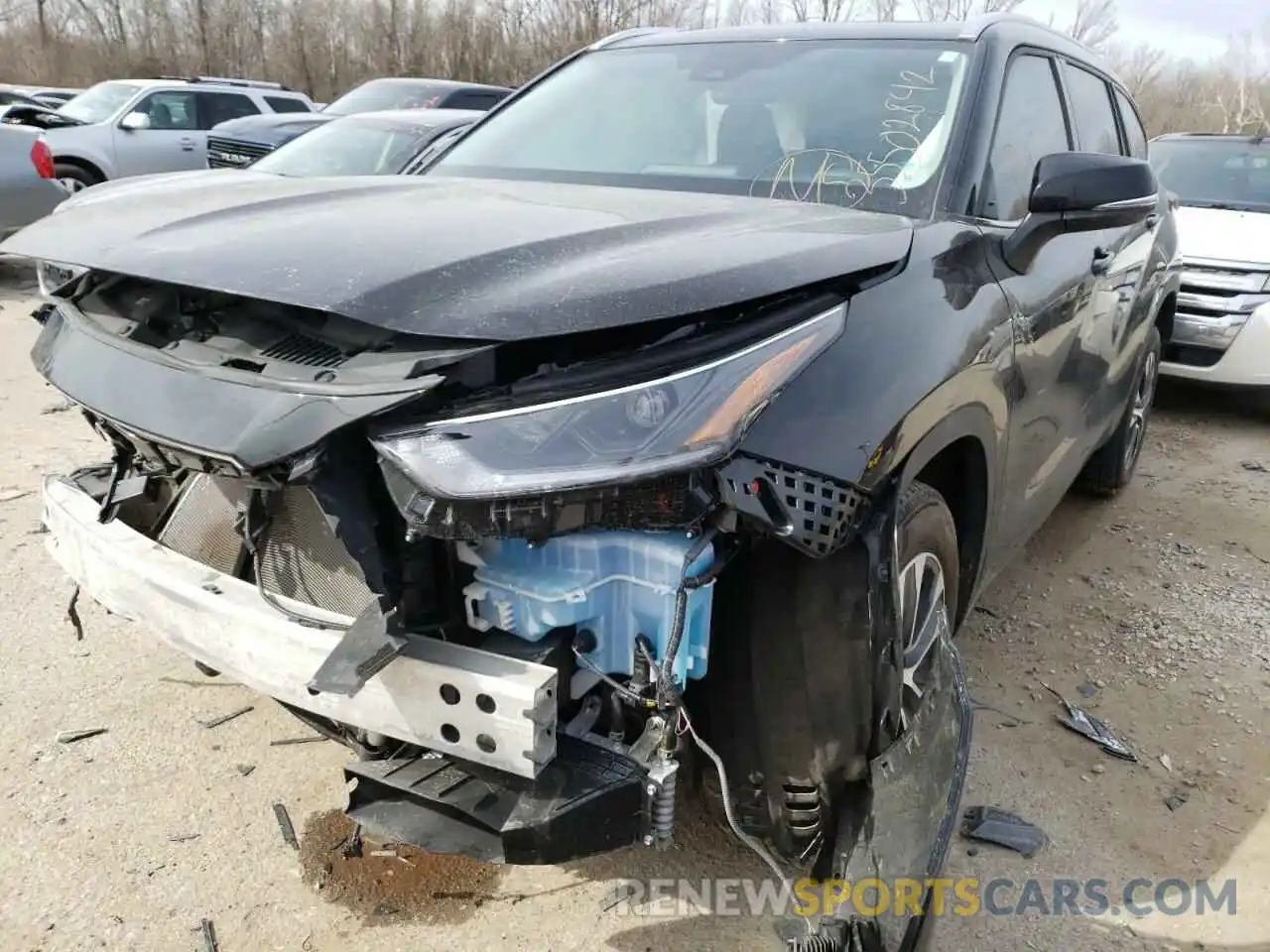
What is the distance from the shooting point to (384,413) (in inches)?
57.3

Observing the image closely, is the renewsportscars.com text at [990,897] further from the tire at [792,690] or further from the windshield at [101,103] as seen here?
the windshield at [101,103]

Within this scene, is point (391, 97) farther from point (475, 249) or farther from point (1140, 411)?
point (475, 249)

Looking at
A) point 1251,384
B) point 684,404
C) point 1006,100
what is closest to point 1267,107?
point 1251,384

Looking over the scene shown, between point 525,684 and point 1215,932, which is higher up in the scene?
point 525,684

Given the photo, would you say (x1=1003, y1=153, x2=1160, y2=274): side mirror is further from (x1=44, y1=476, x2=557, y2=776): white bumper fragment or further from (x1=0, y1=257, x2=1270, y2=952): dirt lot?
(x1=44, y1=476, x2=557, y2=776): white bumper fragment

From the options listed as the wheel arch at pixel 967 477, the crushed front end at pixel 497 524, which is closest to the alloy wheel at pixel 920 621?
the wheel arch at pixel 967 477

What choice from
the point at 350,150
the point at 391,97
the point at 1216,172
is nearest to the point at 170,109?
the point at 391,97

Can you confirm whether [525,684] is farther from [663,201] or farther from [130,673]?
[130,673]

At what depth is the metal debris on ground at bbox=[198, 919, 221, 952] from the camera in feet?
6.48

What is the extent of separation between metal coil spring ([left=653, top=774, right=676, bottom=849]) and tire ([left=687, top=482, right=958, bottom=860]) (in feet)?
0.74

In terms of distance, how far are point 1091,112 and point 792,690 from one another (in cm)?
272

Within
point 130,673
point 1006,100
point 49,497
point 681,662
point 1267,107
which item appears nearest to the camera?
point 681,662

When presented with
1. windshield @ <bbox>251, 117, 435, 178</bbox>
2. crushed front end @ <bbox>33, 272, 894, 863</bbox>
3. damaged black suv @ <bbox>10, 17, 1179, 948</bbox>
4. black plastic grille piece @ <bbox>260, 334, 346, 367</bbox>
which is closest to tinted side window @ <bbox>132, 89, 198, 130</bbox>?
windshield @ <bbox>251, 117, 435, 178</bbox>

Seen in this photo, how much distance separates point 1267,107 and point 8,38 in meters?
41.4
